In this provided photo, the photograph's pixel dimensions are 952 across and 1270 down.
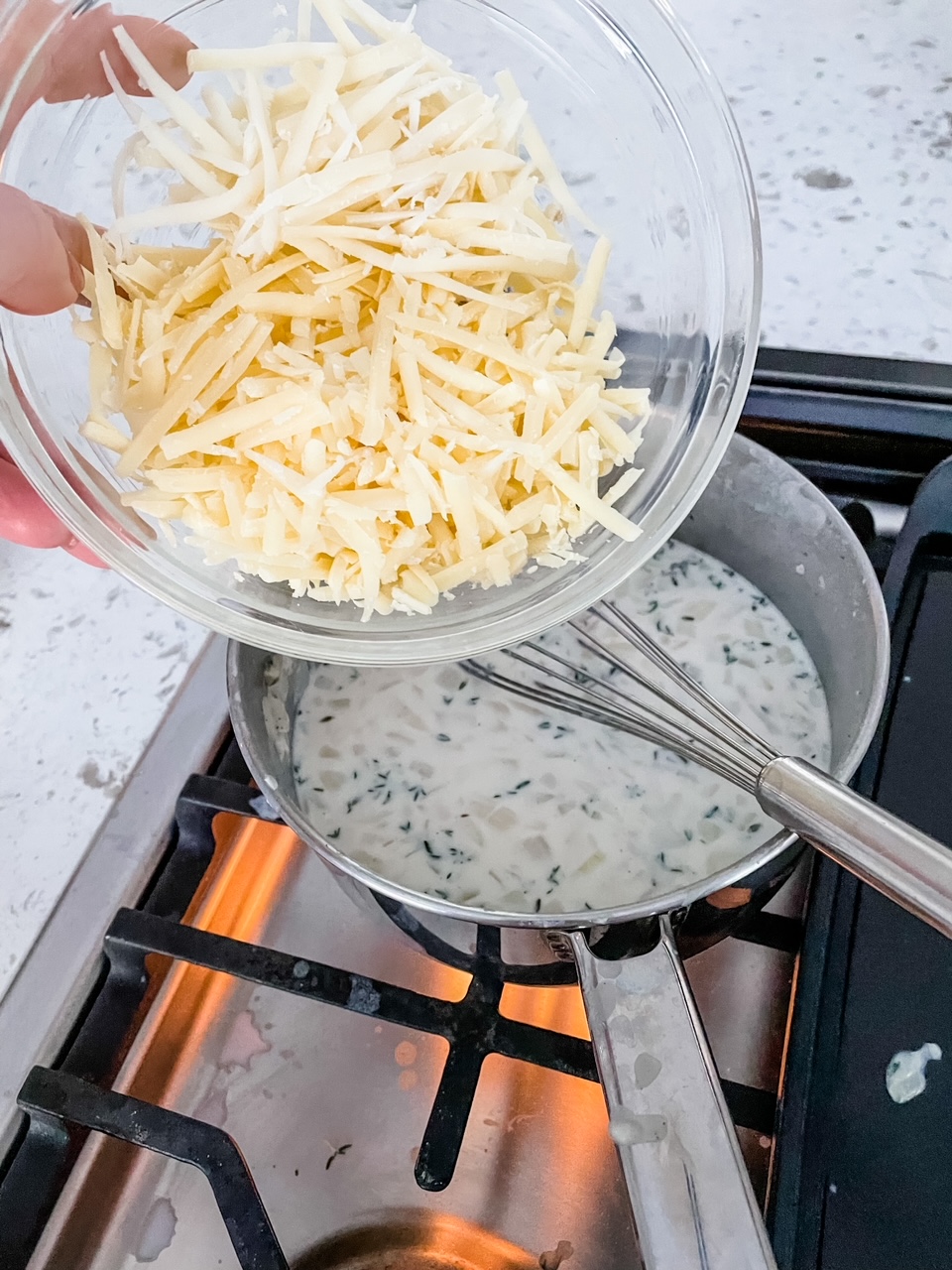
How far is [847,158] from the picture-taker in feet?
2.68

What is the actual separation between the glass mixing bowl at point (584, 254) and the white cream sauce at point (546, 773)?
128 millimetres

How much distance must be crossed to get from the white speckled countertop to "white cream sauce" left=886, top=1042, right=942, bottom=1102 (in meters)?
0.43

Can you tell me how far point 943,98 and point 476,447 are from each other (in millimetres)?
690

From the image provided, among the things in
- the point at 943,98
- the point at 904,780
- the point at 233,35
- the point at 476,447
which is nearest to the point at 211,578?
the point at 476,447

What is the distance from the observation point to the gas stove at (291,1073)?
0.47 metres

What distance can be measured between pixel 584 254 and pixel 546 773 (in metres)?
0.29

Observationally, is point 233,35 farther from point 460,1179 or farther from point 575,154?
point 460,1179

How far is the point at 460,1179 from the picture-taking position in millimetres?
489

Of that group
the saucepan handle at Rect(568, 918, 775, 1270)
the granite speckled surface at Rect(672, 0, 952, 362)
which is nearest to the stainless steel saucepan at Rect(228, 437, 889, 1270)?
the saucepan handle at Rect(568, 918, 775, 1270)

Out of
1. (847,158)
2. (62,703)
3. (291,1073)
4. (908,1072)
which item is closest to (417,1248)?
(291,1073)

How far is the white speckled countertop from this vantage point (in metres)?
0.58

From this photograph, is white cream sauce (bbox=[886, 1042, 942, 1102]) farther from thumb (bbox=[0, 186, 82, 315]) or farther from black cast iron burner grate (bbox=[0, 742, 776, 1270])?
thumb (bbox=[0, 186, 82, 315])

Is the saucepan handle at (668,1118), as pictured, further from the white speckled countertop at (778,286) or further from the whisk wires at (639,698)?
the white speckled countertop at (778,286)

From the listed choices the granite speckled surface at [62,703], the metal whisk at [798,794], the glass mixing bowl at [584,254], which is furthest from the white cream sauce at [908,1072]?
the granite speckled surface at [62,703]
